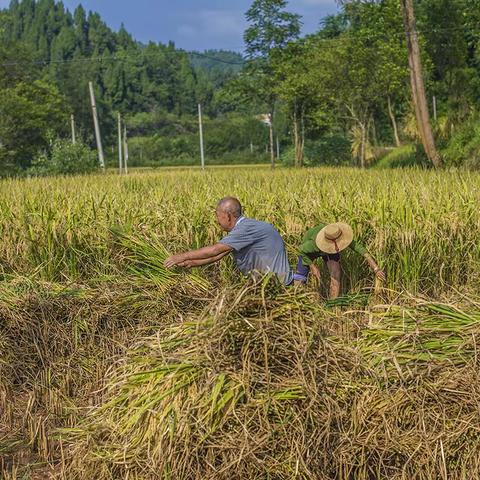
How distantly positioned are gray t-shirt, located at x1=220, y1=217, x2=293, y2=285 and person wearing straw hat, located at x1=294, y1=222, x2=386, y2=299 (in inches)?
18.1

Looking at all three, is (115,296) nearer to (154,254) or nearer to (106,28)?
(154,254)

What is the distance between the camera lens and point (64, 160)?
25.6 meters

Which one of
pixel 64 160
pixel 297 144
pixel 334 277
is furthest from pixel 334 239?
pixel 297 144

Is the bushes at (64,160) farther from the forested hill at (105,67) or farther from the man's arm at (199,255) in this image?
the forested hill at (105,67)

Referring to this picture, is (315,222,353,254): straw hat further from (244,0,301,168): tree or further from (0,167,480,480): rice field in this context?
(244,0,301,168): tree

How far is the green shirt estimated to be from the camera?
588cm

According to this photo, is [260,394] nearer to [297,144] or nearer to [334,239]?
[334,239]

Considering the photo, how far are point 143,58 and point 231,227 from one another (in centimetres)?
12978

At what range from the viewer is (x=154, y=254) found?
18.4 feet

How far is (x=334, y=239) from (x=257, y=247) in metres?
0.95

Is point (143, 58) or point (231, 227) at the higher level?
point (143, 58)

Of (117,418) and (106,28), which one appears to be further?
(106,28)

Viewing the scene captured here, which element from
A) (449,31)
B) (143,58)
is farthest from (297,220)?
(143,58)

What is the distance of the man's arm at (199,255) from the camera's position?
15.5 ft
